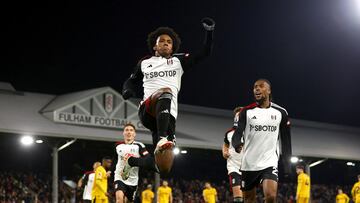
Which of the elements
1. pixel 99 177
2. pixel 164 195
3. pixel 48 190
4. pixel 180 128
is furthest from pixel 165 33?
pixel 180 128

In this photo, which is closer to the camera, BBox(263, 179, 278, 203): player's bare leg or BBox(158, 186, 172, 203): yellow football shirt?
BBox(263, 179, 278, 203): player's bare leg

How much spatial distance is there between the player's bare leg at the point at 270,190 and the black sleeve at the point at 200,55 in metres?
2.11

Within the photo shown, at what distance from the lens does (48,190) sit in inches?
1168

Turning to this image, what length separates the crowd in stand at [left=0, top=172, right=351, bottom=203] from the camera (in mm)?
27366

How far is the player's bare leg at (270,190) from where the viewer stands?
28.4 feet

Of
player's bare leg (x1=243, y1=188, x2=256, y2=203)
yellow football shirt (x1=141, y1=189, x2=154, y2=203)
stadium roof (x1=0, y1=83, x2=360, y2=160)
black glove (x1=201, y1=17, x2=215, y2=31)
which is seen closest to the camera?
black glove (x1=201, y1=17, x2=215, y2=31)

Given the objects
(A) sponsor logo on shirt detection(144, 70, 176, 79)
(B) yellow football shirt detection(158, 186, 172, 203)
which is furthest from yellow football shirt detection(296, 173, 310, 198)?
(A) sponsor logo on shirt detection(144, 70, 176, 79)

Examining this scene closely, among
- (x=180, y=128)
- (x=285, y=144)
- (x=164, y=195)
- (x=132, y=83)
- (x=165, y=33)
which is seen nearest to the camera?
(x=165, y=33)

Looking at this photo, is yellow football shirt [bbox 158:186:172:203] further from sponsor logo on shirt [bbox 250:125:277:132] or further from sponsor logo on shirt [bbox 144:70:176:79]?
sponsor logo on shirt [bbox 144:70:176:79]

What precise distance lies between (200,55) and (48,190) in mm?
23290

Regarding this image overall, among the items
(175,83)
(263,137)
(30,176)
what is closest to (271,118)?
(263,137)

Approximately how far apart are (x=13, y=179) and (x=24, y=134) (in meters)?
4.00

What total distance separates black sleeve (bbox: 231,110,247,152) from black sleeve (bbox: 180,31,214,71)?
1.61 metres

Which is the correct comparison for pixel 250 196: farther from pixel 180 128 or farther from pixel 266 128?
pixel 180 128
